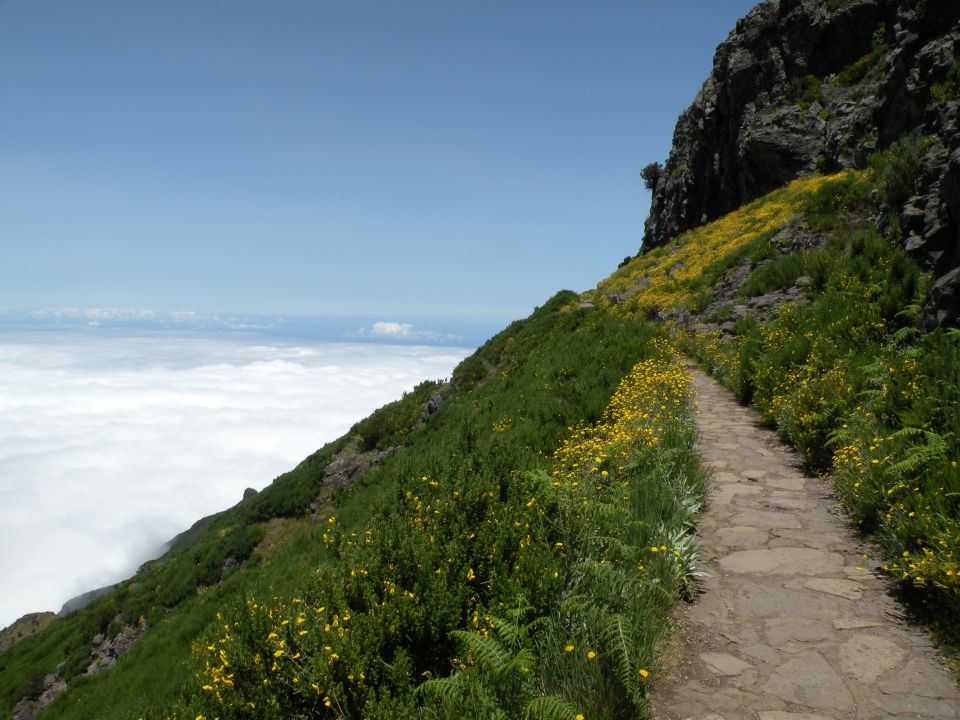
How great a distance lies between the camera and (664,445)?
20.5 ft

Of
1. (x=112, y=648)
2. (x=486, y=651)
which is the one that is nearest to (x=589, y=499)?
(x=486, y=651)

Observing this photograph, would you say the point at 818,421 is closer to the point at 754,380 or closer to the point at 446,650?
the point at 754,380

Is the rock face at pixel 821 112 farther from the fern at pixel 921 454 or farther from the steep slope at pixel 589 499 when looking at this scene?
the fern at pixel 921 454

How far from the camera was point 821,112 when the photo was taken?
29.1 metres

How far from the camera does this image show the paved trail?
2.82 metres

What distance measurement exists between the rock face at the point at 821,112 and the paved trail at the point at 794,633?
4.25m

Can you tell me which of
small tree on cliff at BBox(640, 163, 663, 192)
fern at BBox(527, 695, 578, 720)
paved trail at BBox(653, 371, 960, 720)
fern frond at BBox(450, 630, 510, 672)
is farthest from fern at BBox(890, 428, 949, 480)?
small tree on cliff at BBox(640, 163, 663, 192)

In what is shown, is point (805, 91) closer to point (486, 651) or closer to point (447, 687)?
point (486, 651)

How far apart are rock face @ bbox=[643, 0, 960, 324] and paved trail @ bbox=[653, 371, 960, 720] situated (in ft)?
14.0

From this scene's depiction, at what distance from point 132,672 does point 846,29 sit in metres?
45.9

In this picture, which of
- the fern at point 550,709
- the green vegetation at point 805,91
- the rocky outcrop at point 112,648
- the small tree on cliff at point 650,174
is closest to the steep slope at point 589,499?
the fern at point 550,709

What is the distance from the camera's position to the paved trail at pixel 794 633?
9.27ft

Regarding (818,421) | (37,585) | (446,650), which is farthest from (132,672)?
(37,585)

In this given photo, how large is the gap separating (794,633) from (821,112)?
35428 mm
